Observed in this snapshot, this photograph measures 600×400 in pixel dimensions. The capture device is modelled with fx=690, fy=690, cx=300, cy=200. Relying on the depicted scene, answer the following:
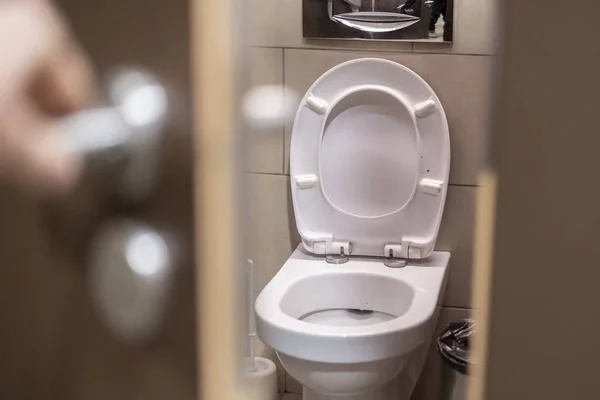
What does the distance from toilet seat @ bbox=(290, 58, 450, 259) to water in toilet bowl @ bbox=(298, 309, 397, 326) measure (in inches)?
5.6

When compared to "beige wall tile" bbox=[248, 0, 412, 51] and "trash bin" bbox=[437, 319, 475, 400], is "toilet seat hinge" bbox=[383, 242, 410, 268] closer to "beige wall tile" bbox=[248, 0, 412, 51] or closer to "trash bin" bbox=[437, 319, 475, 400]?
"trash bin" bbox=[437, 319, 475, 400]

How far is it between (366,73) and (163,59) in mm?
1170

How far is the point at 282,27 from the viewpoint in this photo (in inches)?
67.6

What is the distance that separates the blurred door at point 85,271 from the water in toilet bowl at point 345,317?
108 centimetres

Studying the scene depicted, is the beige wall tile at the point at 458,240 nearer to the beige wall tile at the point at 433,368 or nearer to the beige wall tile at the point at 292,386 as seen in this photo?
the beige wall tile at the point at 433,368

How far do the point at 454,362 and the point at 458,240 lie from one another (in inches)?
13.8

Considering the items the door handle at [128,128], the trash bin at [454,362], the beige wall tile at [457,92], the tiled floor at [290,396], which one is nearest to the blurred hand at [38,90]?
the door handle at [128,128]

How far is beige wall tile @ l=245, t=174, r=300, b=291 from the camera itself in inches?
70.4

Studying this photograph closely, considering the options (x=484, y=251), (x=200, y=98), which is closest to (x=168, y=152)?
(x=200, y=98)

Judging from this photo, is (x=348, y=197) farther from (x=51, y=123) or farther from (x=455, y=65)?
(x=51, y=123)

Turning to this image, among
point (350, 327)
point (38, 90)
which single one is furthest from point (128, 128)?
point (350, 327)

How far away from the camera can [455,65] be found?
164 cm

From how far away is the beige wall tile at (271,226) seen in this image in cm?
179

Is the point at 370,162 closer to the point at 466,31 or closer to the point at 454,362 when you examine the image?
the point at 466,31
